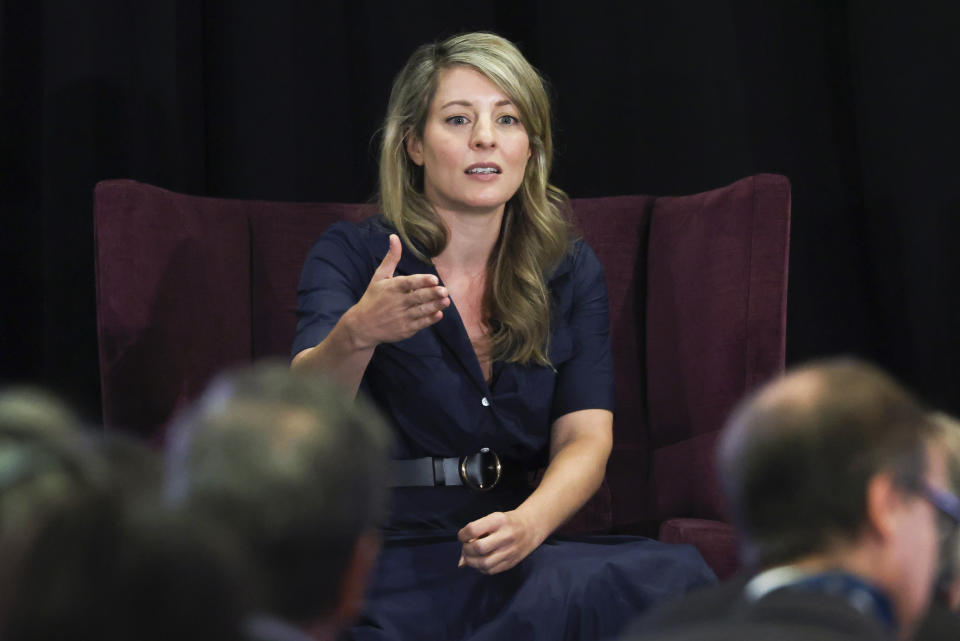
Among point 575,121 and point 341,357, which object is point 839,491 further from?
point 575,121

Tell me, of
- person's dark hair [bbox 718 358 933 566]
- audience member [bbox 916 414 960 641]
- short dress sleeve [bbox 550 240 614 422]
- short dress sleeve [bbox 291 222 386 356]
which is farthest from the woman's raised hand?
person's dark hair [bbox 718 358 933 566]

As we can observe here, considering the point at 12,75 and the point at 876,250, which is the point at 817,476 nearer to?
the point at 876,250

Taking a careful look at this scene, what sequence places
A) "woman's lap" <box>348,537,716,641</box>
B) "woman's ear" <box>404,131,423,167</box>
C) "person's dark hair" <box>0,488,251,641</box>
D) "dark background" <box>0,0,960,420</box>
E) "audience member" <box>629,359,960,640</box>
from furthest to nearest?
1. "dark background" <box>0,0,960,420</box>
2. "woman's ear" <box>404,131,423,167</box>
3. "woman's lap" <box>348,537,716,641</box>
4. "audience member" <box>629,359,960,640</box>
5. "person's dark hair" <box>0,488,251,641</box>

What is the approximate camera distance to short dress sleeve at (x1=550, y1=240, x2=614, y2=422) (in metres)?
2.12

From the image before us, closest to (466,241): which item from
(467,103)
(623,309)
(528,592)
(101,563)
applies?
(467,103)

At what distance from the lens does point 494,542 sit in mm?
1741

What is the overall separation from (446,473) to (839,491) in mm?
1277

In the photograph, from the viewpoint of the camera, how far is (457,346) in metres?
2.05

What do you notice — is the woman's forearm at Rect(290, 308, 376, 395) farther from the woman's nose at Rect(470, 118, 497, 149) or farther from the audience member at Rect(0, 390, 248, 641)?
the audience member at Rect(0, 390, 248, 641)

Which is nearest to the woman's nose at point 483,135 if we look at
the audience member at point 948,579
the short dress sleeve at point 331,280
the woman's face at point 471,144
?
the woman's face at point 471,144

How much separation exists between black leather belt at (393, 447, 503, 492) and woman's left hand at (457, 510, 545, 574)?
19 centimetres

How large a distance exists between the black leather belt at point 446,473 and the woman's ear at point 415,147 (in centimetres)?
57

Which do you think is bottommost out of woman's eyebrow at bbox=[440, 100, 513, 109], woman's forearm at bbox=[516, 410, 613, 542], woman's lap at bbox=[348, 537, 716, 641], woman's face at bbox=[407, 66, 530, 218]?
woman's lap at bbox=[348, 537, 716, 641]

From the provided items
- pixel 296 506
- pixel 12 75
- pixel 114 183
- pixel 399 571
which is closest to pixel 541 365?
pixel 399 571
